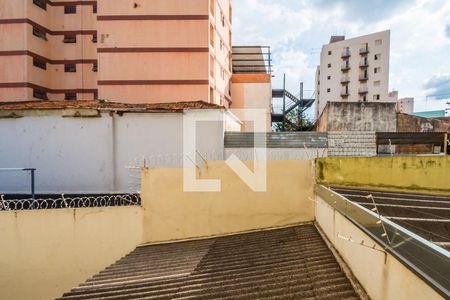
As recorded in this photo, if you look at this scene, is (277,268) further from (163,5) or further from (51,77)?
(51,77)

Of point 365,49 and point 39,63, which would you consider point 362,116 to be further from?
point 365,49

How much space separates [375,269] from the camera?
9.89 feet

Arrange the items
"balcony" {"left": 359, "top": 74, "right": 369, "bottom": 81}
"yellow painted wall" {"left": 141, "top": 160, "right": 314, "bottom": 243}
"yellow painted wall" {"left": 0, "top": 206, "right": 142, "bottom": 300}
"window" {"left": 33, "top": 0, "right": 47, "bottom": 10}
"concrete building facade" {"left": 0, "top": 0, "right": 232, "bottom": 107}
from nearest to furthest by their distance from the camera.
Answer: "yellow painted wall" {"left": 141, "top": 160, "right": 314, "bottom": 243}, "yellow painted wall" {"left": 0, "top": 206, "right": 142, "bottom": 300}, "concrete building facade" {"left": 0, "top": 0, "right": 232, "bottom": 107}, "window" {"left": 33, "top": 0, "right": 47, "bottom": 10}, "balcony" {"left": 359, "top": 74, "right": 369, "bottom": 81}

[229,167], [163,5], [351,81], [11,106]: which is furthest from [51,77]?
[351,81]

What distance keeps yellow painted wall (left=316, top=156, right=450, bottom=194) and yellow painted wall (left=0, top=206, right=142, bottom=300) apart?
A: 18.0 ft

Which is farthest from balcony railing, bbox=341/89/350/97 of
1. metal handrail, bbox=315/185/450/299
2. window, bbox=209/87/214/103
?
metal handrail, bbox=315/185/450/299

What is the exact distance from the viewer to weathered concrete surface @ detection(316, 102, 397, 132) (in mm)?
17344

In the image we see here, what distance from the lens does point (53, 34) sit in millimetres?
24547

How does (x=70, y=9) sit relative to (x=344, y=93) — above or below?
above

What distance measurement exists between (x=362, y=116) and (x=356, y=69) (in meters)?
40.1

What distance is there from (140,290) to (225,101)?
22375mm

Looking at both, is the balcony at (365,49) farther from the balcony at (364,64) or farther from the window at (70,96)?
the window at (70,96)

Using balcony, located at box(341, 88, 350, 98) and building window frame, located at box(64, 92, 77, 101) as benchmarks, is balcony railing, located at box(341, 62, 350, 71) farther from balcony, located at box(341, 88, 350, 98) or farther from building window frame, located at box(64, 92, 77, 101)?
building window frame, located at box(64, 92, 77, 101)

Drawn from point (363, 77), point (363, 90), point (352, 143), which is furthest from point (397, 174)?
point (363, 77)
